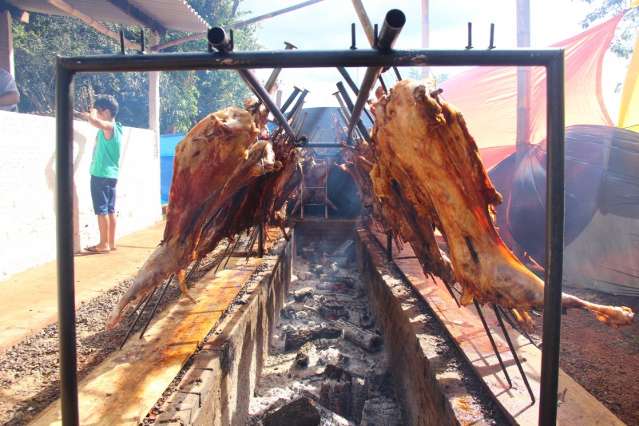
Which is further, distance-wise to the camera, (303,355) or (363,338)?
(363,338)

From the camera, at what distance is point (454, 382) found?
2.28m

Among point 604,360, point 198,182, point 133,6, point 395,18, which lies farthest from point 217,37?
point 133,6

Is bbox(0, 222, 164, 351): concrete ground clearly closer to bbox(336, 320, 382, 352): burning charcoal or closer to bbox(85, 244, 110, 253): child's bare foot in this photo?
bbox(85, 244, 110, 253): child's bare foot

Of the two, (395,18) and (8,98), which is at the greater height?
(8,98)

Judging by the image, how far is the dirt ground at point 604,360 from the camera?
9.53ft

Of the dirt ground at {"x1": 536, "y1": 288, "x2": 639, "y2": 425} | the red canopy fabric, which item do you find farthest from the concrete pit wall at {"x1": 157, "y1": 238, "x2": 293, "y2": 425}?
the red canopy fabric

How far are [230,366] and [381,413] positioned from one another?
1221mm

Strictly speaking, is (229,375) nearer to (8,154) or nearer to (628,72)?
(8,154)

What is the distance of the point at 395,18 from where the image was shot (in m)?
1.32

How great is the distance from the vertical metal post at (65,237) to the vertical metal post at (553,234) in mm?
1736

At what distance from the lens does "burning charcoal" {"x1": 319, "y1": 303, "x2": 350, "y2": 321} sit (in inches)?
194

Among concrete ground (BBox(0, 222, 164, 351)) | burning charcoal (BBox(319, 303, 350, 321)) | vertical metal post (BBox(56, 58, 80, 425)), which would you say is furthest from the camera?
burning charcoal (BBox(319, 303, 350, 321))

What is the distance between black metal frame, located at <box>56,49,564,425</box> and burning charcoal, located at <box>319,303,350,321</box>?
3.46m

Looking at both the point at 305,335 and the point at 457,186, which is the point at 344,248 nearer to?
the point at 305,335
